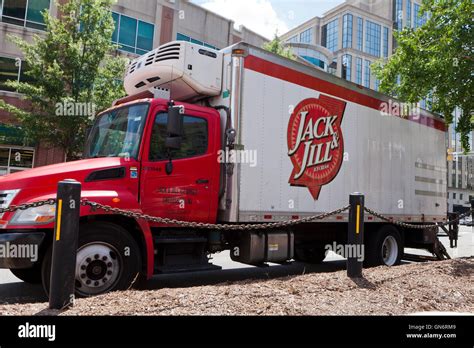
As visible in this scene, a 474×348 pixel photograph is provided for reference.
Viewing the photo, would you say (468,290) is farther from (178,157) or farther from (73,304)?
(73,304)

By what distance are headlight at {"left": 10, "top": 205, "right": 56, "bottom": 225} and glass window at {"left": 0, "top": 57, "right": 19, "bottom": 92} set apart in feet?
61.7

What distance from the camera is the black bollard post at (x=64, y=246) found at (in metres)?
4.12

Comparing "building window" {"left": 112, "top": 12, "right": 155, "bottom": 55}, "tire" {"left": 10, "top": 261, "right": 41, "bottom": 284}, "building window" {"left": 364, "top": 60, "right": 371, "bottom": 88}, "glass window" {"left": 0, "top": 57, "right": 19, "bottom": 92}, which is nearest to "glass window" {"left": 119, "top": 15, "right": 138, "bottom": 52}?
"building window" {"left": 112, "top": 12, "right": 155, "bottom": 55}

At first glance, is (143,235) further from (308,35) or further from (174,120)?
(308,35)

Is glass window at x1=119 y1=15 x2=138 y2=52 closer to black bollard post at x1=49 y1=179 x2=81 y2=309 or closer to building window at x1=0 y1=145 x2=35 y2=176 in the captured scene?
building window at x1=0 y1=145 x2=35 y2=176

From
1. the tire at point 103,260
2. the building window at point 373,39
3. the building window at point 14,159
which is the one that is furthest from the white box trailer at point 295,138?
the building window at point 373,39

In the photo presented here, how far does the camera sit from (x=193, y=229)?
22.0ft

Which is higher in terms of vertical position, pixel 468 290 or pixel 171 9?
pixel 171 9

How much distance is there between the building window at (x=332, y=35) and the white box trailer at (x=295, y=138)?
7486 centimetres

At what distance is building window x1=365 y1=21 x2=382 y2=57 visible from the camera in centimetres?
7938

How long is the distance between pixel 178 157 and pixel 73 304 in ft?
9.32

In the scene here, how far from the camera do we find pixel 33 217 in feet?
16.9

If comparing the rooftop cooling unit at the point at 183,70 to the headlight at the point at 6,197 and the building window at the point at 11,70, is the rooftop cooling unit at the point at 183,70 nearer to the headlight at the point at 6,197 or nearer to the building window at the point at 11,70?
the headlight at the point at 6,197
